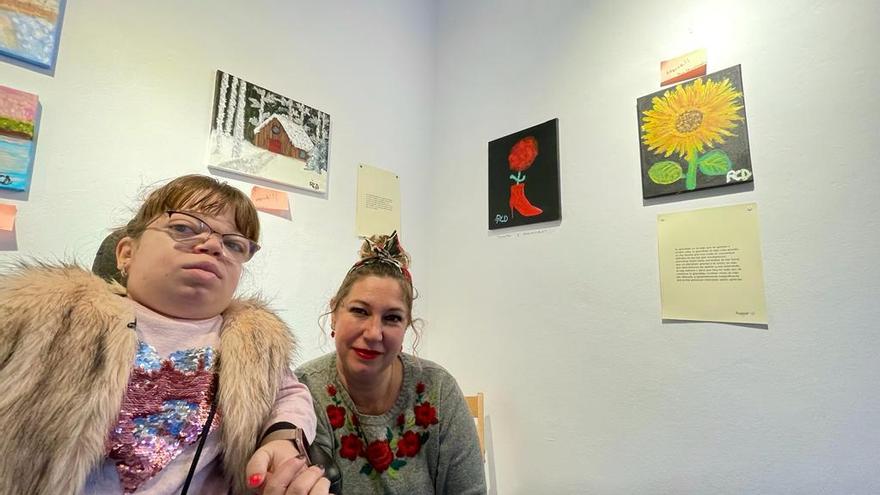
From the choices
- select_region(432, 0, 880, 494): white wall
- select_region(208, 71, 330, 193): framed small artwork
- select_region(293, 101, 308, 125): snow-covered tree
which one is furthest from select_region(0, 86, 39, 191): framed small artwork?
select_region(432, 0, 880, 494): white wall

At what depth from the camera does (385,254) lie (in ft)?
3.42

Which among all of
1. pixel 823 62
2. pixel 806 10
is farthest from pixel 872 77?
pixel 806 10

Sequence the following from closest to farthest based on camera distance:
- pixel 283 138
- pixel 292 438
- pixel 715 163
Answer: pixel 292 438 → pixel 715 163 → pixel 283 138

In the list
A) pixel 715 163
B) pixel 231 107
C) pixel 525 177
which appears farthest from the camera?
pixel 525 177

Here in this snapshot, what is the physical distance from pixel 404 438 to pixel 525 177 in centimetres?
104

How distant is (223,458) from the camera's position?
637 mm

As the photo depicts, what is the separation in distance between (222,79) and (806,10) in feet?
5.44

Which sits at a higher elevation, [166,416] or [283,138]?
[283,138]

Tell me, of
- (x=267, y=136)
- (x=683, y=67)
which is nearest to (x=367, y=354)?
(x=267, y=136)

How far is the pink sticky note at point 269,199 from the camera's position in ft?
4.25

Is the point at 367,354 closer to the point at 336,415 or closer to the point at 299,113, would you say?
the point at 336,415

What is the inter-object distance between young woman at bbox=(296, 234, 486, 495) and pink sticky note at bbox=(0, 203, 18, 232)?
2.35 ft

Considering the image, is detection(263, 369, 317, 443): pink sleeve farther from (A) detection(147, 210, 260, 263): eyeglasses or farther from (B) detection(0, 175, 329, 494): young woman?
(A) detection(147, 210, 260, 263): eyeglasses

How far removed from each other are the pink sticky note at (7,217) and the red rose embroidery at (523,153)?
146 cm
